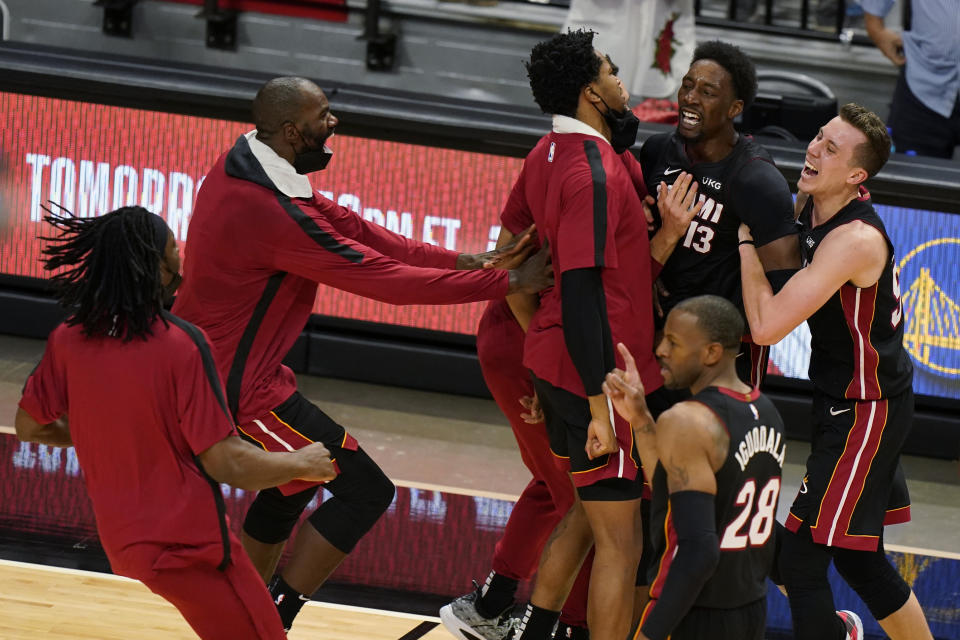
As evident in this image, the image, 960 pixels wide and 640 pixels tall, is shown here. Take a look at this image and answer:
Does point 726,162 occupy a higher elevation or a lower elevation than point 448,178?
higher

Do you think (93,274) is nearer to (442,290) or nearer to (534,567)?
(442,290)

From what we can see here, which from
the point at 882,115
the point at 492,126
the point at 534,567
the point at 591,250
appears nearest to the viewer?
the point at 591,250

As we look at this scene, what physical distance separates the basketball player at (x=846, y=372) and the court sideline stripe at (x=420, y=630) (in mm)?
1256

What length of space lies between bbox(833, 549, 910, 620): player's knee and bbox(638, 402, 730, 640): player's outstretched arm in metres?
1.26

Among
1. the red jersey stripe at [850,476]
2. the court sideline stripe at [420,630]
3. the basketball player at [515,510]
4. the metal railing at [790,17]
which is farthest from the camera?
the metal railing at [790,17]

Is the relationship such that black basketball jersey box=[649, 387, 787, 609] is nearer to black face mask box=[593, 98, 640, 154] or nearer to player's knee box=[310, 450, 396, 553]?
black face mask box=[593, 98, 640, 154]

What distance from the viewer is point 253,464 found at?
3.61 metres

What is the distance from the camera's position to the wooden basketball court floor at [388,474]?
4812 mm

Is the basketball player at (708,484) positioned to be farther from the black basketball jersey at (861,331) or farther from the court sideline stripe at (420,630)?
the court sideline stripe at (420,630)

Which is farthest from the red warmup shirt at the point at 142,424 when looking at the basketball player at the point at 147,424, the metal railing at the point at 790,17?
the metal railing at the point at 790,17

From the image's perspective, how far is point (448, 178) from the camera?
23.2ft

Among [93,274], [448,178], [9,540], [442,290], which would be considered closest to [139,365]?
[93,274]

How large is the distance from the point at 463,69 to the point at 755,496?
6.64 meters

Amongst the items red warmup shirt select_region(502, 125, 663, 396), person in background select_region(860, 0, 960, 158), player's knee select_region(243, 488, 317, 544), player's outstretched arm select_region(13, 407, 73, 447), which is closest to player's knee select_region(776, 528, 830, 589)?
red warmup shirt select_region(502, 125, 663, 396)
